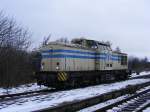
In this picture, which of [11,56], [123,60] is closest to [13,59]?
[11,56]

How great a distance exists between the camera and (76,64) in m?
23.6

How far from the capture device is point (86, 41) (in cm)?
2580

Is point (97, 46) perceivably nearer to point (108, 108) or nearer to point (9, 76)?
point (9, 76)

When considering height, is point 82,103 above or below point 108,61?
below

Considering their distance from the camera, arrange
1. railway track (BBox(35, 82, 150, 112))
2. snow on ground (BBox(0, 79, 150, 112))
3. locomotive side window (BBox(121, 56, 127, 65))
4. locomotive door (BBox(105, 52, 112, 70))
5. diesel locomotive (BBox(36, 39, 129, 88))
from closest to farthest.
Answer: railway track (BBox(35, 82, 150, 112))
snow on ground (BBox(0, 79, 150, 112))
diesel locomotive (BBox(36, 39, 129, 88))
locomotive door (BBox(105, 52, 112, 70))
locomotive side window (BBox(121, 56, 127, 65))

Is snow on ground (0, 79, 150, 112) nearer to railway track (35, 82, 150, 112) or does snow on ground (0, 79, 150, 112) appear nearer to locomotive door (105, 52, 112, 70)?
railway track (35, 82, 150, 112)

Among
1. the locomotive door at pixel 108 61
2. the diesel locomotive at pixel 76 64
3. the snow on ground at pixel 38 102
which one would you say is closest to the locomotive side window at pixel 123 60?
the diesel locomotive at pixel 76 64

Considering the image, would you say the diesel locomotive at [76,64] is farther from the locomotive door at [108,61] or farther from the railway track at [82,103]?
the railway track at [82,103]

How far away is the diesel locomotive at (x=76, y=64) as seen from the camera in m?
21.8

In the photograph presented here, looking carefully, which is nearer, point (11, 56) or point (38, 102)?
point (38, 102)

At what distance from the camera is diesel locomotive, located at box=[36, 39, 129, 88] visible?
2181 centimetres

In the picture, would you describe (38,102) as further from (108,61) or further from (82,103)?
(108,61)

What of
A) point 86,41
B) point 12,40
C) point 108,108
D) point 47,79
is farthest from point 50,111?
point 12,40

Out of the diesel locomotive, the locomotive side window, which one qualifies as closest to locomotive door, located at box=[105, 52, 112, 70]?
the diesel locomotive
